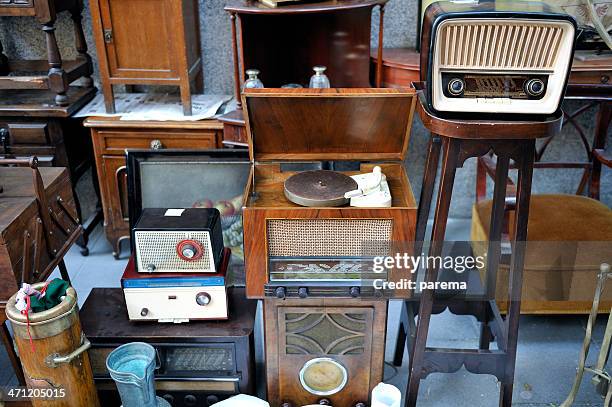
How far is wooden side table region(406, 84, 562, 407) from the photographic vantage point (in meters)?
1.32

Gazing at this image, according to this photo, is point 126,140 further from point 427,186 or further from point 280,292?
point 427,186

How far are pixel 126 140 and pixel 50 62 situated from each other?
411 mm

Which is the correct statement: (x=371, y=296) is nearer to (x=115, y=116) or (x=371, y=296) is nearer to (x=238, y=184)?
(x=238, y=184)

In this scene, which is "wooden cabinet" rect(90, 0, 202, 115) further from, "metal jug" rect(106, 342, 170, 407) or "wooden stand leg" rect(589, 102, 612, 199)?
"wooden stand leg" rect(589, 102, 612, 199)

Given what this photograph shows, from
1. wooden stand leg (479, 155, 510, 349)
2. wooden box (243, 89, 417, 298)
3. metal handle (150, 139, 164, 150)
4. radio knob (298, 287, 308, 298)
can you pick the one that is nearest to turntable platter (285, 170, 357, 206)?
wooden box (243, 89, 417, 298)

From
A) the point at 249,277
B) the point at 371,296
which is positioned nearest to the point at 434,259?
the point at 371,296

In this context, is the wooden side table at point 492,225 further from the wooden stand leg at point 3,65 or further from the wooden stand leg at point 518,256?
→ the wooden stand leg at point 3,65

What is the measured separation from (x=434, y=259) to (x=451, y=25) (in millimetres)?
600

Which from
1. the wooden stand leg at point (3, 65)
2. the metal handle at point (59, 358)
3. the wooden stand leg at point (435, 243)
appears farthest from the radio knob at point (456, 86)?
the wooden stand leg at point (3, 65)

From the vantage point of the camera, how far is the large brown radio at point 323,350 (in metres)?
1.58

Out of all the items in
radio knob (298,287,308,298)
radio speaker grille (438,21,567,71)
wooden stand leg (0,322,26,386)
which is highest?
radio speaker grille (438,21,567,71)

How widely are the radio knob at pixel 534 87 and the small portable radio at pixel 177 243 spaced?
0.90 meters

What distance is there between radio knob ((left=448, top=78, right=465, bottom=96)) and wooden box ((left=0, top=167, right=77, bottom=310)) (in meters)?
1.23

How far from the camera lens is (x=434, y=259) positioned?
1.51 metres
